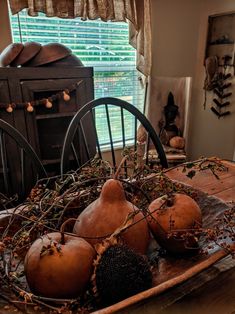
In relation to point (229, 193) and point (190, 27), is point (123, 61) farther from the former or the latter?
point (229, 193)

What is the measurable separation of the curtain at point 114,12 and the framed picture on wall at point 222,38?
2.73ft

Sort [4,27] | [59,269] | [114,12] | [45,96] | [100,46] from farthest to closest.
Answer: [100,46] < [114,12] < [4,27] < [45,96] < [59,269]

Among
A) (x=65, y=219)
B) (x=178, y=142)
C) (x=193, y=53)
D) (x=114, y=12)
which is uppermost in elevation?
(x=114, y=12)

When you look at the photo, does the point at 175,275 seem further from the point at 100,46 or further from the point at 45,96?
the point at 100,46

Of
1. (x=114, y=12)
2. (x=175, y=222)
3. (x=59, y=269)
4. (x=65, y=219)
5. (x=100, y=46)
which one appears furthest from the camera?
(x=100, y=46)

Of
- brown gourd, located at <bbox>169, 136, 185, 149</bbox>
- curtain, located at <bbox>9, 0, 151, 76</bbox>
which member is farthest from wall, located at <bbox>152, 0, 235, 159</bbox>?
brown gourd, located at <bbox>169, 136, 185, 149</bbox>

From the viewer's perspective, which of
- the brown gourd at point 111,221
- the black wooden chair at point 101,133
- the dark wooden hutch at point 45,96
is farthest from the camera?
the dark wooden hutch at point 45,96

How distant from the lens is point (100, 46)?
244cm

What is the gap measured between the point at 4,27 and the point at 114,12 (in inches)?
32.7

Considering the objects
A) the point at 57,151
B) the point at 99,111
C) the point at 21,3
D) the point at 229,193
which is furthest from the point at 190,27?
the point at 229,193

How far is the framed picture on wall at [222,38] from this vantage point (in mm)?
2592

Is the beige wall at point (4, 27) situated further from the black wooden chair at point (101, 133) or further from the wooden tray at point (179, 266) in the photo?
the wooden tray at point (179, 266)

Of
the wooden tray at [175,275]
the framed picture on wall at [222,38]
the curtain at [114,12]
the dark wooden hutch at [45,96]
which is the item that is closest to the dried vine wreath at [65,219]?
the wooden tray at [175,275]

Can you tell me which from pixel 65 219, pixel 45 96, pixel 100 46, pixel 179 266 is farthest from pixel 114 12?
pixel 179 266
